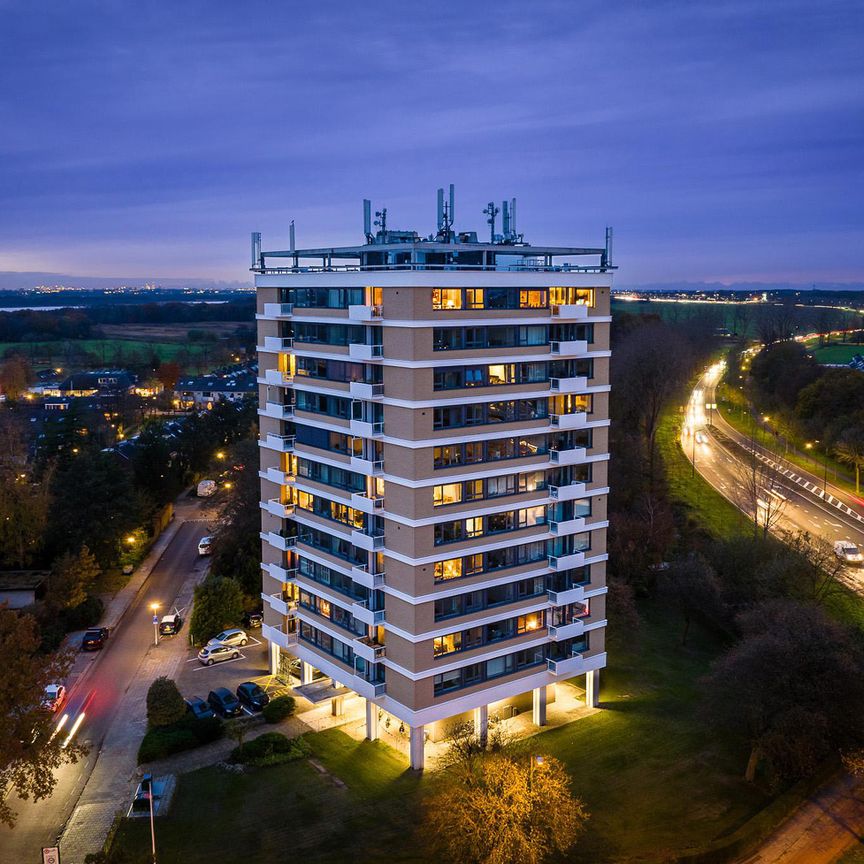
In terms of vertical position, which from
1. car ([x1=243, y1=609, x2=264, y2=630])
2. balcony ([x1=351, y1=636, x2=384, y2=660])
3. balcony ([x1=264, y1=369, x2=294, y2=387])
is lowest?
car ([x1=243, y1=609, x2=264, y2=630])

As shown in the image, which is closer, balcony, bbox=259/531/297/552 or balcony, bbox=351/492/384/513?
balcony, bbox=351/492/384/513

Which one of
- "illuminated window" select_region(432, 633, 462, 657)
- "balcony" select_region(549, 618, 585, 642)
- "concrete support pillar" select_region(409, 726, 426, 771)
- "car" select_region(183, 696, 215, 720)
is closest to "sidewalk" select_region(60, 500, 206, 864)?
"car" select_region(183, 696, 215, 720)

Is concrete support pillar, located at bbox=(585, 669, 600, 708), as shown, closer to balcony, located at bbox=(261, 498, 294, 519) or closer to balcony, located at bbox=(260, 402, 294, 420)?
balcony, located at bbox=(261, 498, 294, 519)

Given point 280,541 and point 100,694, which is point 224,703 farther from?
point 280,541

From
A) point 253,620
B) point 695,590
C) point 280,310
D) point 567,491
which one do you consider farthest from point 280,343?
point 695,590

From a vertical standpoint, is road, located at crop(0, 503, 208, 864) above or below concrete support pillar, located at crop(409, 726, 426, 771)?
below

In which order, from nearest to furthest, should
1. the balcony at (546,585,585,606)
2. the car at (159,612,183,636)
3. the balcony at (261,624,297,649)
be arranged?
1. the balcony at (546,585,585,606)
2. the balcony at (261,624,297,649)
3. the car at (159,612,183,636)

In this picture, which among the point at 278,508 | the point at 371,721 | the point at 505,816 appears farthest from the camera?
the point at 278,508
